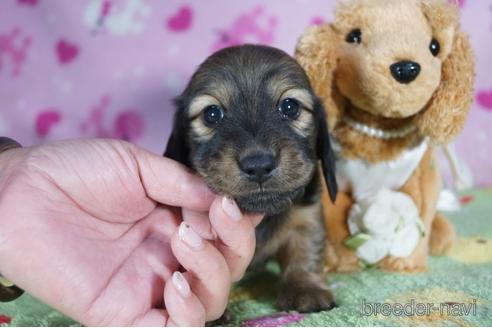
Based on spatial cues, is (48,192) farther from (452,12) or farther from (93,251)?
(452,12)

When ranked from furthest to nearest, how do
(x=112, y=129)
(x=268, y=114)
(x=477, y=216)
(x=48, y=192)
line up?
(x=112, y=129), (x=477, y=216), (x=268, y=114), (x=48, y=192)

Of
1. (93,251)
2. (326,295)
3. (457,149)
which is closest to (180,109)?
(93,251)

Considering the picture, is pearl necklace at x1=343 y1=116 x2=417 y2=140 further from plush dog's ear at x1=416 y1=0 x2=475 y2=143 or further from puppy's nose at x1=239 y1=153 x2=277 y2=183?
puppy's nose at x1=239 y1=153 x2=277 y2=183

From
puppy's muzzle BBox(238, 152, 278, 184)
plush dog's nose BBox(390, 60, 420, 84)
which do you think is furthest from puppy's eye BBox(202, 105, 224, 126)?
plush dog's nose BBox(390, 60, 420, 84)

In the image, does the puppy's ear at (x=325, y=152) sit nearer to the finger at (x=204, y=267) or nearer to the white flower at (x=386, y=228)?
the white flower at (x=386, y=228)

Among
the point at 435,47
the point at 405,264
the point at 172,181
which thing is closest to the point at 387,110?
the point at 435,47

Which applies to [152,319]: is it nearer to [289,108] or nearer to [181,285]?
[181,285]

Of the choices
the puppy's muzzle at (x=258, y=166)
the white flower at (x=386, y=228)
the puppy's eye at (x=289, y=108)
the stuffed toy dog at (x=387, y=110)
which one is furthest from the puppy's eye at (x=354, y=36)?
the puppy's muzzle at (x=258, y=166)
